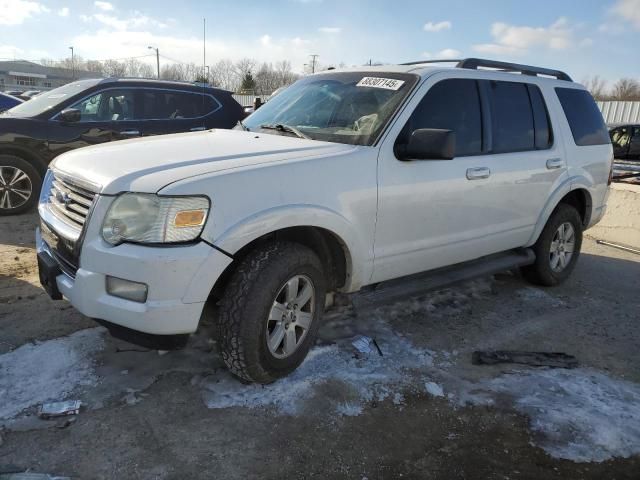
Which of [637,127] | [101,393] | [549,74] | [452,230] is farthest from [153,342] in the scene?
[637,127]

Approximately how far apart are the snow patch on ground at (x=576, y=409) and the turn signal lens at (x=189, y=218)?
6.23 feet

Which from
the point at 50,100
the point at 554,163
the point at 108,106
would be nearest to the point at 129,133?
the point at 108,106

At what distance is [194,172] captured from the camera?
2.72 metres

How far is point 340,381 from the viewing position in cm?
327

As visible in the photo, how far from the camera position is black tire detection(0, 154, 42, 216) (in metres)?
6.62

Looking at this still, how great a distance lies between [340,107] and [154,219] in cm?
174

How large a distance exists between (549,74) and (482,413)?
3574 millimetres

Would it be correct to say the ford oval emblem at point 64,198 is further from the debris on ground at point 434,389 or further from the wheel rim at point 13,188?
the wheel rim at point 13,188

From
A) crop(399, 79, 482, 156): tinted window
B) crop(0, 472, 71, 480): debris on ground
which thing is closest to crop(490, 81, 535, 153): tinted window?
crop(399, 79, 482, 156): tinted window

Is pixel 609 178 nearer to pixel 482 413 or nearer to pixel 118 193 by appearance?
pixel 482 413

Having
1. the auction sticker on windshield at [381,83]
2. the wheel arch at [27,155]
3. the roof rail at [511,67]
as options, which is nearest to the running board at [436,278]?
the auction sticker on windshield at [381,83]

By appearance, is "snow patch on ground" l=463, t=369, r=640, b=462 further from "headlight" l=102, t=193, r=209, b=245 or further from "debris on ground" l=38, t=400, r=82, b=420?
"debris on ground" l=38, t=400, r=82, b=420

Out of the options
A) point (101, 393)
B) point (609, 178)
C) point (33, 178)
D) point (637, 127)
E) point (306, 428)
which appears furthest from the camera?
point (637, 127)

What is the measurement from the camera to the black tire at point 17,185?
662 cm
